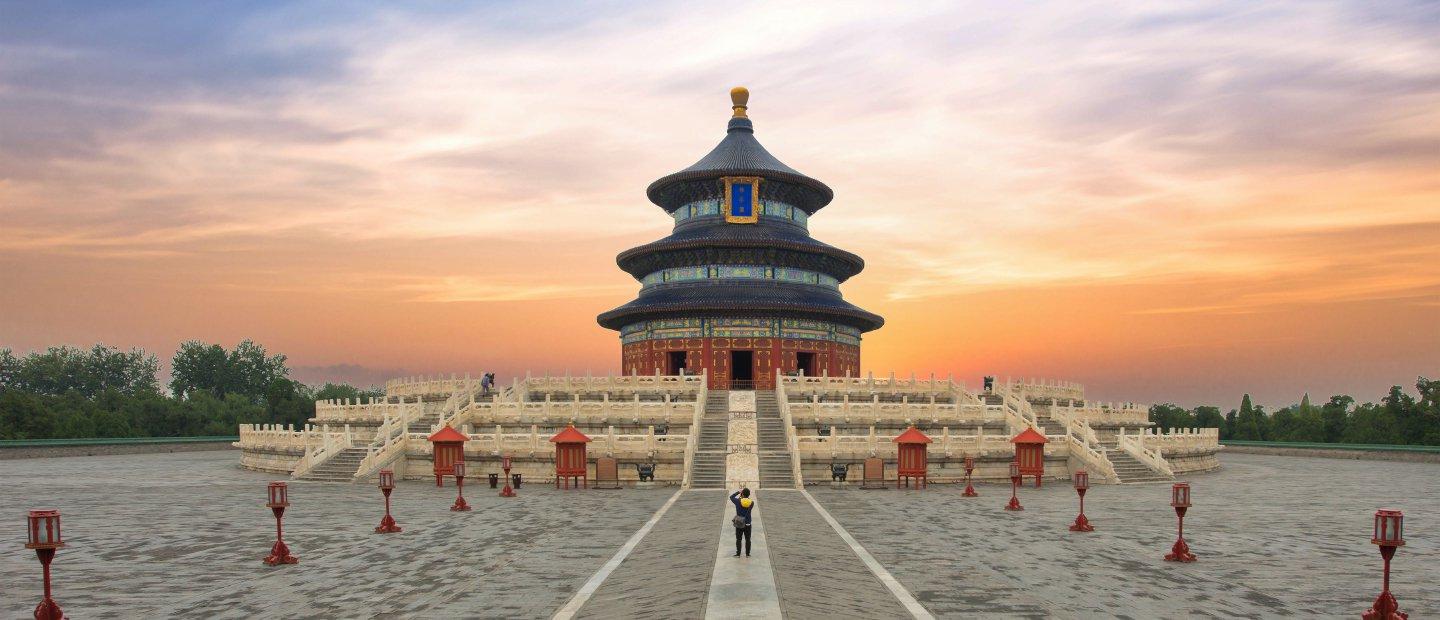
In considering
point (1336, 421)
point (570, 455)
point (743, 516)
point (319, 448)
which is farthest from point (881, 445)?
point (1336, 421)

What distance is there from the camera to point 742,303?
60.3 metres

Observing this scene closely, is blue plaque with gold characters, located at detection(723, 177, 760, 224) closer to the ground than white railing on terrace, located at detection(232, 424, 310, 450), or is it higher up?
higher up

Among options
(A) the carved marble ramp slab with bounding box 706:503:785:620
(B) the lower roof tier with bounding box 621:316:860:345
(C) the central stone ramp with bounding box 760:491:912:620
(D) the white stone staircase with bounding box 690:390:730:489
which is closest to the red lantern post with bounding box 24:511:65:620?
(A) the carved marble ramp slab with bounding box 706:503:785:620

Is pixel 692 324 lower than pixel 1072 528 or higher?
higher

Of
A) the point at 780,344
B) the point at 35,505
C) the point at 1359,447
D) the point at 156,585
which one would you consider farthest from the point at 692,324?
the point at 156,585

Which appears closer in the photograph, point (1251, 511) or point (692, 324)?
point (1251, 511)

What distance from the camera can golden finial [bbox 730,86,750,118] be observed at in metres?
72.8

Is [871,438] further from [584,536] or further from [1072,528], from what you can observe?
[584,536]

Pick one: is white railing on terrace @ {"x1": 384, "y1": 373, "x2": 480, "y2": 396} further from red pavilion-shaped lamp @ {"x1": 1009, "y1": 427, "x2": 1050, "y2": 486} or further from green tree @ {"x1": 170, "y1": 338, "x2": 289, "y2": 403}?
green tree @ {"x1": 170, "y1": 338, "x2": 289, "y2": 403}

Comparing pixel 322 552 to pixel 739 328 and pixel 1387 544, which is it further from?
pixel 739 328

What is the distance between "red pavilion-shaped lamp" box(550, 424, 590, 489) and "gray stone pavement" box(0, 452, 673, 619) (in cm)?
113

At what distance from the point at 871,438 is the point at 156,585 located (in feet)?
78.7

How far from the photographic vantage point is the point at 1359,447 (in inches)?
2327

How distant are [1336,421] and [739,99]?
62.4 m
